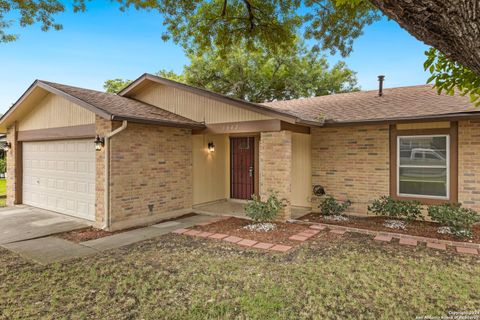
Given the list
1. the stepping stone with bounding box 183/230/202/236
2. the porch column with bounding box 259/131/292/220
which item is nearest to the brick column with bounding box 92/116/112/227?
the stepping stone with bounding box 183/230/202/236

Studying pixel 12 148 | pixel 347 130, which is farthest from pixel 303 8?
pixel 12 148

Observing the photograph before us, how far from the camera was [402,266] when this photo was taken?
4527 mm

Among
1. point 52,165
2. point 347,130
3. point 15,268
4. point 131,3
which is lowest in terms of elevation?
point 15,268

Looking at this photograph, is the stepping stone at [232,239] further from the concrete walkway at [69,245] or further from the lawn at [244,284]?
the concrete walkway at [69,245]

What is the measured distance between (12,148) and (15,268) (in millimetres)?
7752

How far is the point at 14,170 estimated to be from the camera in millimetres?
10281

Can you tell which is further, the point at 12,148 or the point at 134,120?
the point at 12,148

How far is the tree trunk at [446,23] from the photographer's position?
1.54m

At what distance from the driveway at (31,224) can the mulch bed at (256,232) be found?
3.40 meters

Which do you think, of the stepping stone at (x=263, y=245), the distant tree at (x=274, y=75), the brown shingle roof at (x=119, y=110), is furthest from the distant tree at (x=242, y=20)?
the distant tree at (x=274, y=75)

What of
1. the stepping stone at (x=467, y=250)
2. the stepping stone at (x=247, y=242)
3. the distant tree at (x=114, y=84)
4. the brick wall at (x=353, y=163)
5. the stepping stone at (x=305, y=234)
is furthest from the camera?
the distant tree at (x=114, y=84)

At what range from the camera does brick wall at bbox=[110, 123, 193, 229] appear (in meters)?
7.11

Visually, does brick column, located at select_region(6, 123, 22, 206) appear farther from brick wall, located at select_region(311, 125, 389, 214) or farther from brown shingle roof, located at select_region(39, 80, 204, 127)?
brick wall, located at select_region(311, 125, 389, 214)

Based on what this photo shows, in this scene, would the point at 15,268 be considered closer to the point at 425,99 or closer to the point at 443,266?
the point at 443,266
